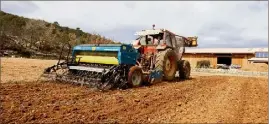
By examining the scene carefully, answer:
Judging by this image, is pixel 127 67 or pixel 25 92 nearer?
pixel 25 92

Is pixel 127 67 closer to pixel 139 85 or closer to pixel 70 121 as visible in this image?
pixel 139 85

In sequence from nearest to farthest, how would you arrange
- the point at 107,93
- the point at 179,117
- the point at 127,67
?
1. the point at 179,117
2. the point at 107,93
3. the point at 127,67

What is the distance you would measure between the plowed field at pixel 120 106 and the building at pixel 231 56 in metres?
30.3

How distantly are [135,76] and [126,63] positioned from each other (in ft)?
1.68

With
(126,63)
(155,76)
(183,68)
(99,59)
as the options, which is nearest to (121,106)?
(126,63)

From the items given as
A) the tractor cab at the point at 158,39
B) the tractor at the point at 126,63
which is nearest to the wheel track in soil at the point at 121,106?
the tractor at the point at 126,63

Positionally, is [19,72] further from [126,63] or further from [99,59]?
[126,63]

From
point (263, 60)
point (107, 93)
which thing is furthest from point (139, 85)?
point (263, 60)

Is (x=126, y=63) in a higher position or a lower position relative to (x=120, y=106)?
higher

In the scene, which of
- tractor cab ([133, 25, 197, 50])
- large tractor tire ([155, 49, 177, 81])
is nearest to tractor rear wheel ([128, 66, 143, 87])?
large tractor tire ([155, 49, 177, 81])

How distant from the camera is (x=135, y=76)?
10.3 meters

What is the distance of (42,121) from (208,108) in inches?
141

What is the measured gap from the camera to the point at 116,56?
33.6ft

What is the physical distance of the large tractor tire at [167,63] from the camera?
1142 centimetres
